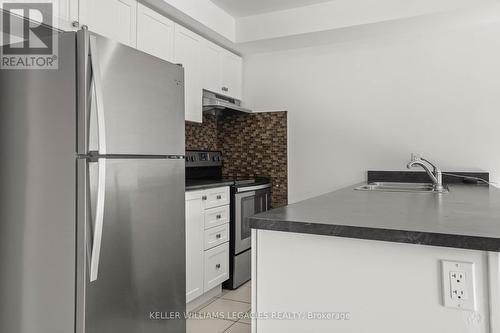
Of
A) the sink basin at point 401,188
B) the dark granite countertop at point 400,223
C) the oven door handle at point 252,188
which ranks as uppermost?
→ the sink basin at point 401,188

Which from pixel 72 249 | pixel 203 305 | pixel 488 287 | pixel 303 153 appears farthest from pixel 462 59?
pixel 72 249

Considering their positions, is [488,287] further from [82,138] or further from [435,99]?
[435,99]

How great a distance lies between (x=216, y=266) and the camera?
2.93m

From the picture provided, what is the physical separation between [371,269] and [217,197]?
1.96m

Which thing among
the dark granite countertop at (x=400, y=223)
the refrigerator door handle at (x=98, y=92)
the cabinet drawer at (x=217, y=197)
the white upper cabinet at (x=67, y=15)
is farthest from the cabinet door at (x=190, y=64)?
the dark granite countertop at (x=400, y=223)

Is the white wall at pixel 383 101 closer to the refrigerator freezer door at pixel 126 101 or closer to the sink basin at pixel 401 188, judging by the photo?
the sink basin at pixel 401 188

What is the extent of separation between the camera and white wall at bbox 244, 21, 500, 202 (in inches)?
120

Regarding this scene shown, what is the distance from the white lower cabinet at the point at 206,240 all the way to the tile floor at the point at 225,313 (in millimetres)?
126

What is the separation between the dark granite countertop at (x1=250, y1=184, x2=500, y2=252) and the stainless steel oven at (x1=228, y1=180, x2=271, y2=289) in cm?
170

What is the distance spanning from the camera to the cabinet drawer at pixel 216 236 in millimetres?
2826

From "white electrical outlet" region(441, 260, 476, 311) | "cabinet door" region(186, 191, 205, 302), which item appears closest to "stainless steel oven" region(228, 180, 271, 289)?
"cabinet door" region(186, 191, 205, 302)

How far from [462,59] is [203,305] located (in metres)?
2.97

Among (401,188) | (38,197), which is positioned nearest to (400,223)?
(38,197)

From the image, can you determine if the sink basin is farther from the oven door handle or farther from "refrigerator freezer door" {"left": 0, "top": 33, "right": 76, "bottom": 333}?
"refrigerator freezer door" {"left": 0, "top": 33, "right": 76, "bottom": 333}
